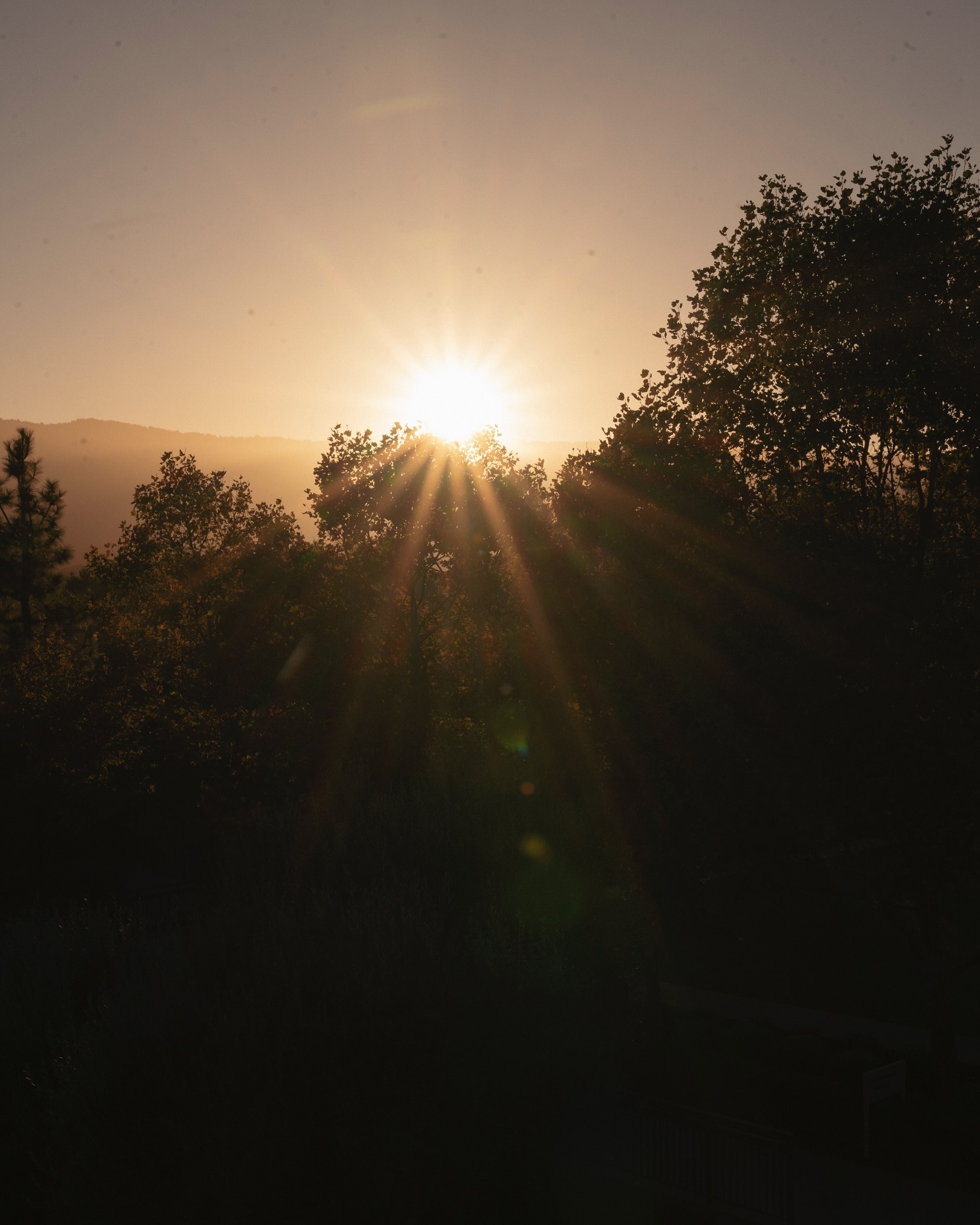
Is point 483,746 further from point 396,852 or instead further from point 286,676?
point 286,676

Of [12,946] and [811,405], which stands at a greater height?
[811,405]

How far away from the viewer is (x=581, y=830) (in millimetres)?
18297

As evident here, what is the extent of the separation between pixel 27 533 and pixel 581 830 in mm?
40611

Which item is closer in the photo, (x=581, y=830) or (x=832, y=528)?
(x=832, y=528)

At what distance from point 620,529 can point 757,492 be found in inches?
136

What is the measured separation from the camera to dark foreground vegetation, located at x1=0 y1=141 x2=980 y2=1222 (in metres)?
10.3

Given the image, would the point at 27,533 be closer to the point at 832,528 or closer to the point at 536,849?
the point at 536,849

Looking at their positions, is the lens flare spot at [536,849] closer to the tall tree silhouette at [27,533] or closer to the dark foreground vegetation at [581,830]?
the dark foreground vegetation at [581,830]

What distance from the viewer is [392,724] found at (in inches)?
1280

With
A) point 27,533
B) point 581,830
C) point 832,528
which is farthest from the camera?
point 27,533

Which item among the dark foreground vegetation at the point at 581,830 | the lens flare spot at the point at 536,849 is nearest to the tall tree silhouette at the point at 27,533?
the dark foreground vegetation at the point at 581,830

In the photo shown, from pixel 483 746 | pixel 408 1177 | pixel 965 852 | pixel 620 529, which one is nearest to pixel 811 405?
pixel 620 529

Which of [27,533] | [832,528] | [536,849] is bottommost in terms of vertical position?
[536,849]

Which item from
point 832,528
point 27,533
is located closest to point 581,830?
point 832,528
